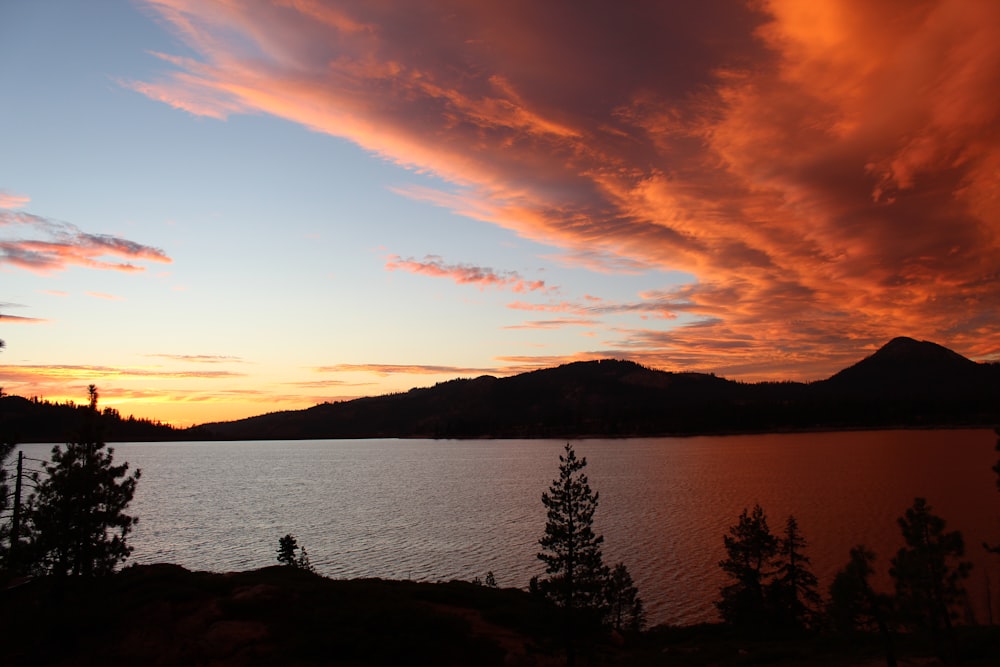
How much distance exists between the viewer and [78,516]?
116ft

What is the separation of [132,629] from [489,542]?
54.7 m

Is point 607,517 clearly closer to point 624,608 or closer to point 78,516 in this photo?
point 624,608

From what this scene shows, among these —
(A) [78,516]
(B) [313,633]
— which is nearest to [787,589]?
(B) [313,633]

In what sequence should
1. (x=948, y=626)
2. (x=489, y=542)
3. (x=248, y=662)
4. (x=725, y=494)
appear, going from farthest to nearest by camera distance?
(x=725, y=494) → (x=489, y=542) → (x=248, y=662) → (x=948, y=626)

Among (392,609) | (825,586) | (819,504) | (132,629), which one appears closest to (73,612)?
(132,629)

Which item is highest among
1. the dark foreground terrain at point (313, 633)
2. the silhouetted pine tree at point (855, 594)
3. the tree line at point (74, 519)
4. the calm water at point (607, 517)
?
the tree line at point (74, 519)

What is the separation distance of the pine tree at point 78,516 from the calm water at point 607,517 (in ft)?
122

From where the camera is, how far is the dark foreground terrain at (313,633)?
32.7 meters

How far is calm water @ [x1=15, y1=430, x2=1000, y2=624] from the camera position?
69.5 m

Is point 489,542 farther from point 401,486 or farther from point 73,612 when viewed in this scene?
point 401,486

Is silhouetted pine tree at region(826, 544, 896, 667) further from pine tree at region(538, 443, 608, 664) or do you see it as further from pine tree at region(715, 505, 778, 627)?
pine tree at region(538, 443, 608, 664)

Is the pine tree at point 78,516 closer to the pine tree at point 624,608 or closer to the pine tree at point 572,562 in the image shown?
the pine tree at point 572,562

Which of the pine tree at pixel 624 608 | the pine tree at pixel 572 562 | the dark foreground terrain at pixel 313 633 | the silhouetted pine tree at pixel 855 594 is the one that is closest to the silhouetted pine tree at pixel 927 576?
the silhouetted pine tree at pixel 855 594

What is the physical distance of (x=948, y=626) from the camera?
91.4ft
